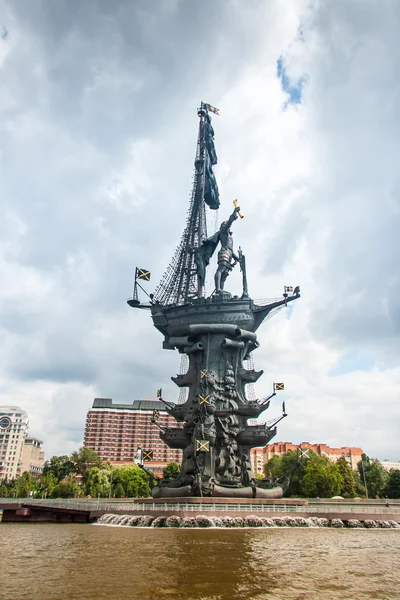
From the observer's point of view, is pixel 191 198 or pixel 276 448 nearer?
pixel 191 198

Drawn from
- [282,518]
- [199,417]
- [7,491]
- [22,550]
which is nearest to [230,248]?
[199,417]

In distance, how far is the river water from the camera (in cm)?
1302

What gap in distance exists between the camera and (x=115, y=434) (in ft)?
542

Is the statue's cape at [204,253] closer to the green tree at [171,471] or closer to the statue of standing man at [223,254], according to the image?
the statue of standing man at [223,254]

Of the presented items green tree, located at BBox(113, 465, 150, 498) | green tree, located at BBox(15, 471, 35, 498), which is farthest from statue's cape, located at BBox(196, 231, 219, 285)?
green tree, located at BBox(15, 471, 35, 498)

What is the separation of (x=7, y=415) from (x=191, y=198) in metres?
151

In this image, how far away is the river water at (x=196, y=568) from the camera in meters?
13.0

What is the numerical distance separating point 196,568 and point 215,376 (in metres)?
39.1

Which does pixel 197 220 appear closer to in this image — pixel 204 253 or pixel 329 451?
pixel 204 253

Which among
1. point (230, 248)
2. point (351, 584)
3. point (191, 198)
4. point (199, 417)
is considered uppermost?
point (191, 198)

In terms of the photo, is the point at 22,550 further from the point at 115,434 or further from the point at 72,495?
the point at 115,434

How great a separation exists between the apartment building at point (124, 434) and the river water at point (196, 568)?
5565 inches

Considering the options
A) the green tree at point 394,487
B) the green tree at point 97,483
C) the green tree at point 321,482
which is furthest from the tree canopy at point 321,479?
the green tree at point 97,483

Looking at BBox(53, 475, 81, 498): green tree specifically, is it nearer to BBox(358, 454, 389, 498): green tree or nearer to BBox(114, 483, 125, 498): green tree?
BBox(114, 483, 125, 498): green tree
